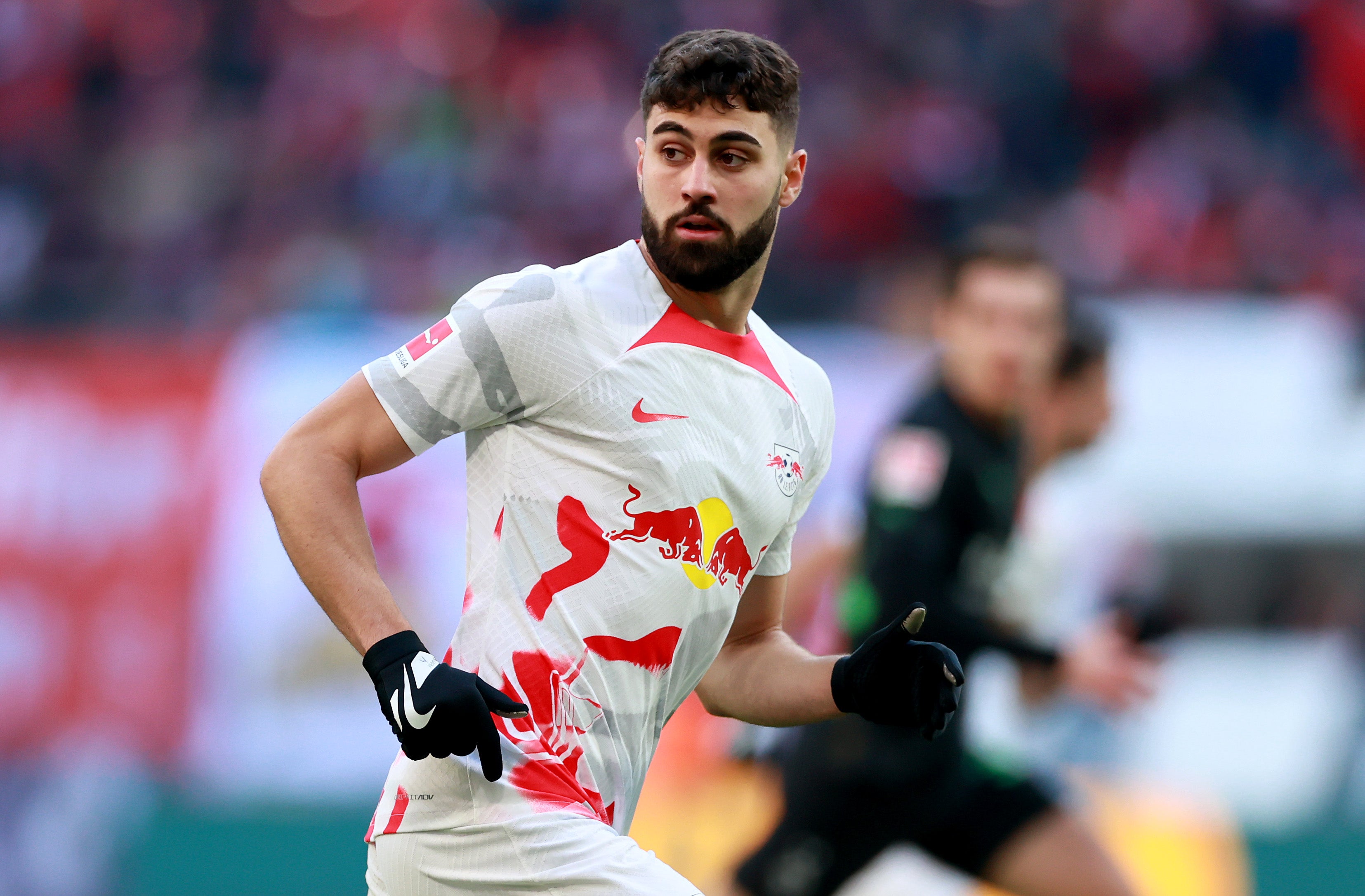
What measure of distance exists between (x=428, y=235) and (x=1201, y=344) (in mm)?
5258

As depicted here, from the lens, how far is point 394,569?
7.89 meters

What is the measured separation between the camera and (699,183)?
118 inches

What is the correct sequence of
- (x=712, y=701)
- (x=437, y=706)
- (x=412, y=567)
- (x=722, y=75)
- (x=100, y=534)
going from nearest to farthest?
(x=437, y=706)
(x=722, y=75)
(x=712, y=701)
(x=412, y=567)
(x=100, y=534)

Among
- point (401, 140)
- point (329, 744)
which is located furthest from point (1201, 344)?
point (401, 140)

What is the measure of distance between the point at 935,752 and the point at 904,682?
239cm

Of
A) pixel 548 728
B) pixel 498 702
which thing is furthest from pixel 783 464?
pixel 498 702

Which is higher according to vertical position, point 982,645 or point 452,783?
point 982,645

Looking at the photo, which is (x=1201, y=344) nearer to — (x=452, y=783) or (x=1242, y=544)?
(x=1242, y=544)

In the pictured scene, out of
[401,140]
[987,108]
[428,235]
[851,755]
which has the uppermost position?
[987,108]

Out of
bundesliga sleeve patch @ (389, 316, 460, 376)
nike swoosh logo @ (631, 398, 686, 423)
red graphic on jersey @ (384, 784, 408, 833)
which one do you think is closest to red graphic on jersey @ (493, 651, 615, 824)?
A: red graphic on jersey @ (384, 784, 408, 833)

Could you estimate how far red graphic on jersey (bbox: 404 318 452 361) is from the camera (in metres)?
2.89

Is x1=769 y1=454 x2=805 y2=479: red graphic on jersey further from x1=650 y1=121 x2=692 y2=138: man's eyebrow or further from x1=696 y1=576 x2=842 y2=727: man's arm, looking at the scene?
x1=650 y1=121 x2=692 y2=138: man's eyebrow

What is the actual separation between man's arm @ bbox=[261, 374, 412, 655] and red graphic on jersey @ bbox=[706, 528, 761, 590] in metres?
0.64

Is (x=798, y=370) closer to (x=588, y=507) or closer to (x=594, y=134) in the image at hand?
(x=588, y=507)
